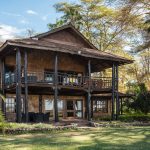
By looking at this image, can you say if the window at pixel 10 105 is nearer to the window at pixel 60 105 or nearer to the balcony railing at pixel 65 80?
the balcony railing at pixel 65 80

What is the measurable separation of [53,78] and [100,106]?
1074 cm

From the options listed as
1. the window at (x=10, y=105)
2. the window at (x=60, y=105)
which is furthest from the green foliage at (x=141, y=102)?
the window at (x=10, y=105)

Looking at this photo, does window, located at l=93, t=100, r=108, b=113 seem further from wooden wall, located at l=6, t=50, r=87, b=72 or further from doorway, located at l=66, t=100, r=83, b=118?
wooden wall, located at l=6, t=50, r=87, b=72

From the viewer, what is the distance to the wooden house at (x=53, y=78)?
87.4 feet

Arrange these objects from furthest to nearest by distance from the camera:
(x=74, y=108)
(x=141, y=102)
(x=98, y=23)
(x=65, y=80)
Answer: (x=98, y=23), (x=74, y=108), (x=141, y=102), (x=65, y=80)

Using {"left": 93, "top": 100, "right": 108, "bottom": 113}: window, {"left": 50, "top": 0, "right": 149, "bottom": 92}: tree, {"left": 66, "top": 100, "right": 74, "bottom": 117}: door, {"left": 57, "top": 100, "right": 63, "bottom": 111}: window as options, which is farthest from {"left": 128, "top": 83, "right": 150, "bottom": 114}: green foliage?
{"left": 50, "top": 0, "right": 149, "bottom": 92}: tree

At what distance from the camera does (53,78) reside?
28297 millimetres

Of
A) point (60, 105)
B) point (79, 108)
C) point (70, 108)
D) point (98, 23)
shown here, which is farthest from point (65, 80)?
point (98, 23)

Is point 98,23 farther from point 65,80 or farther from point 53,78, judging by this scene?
point 53,78

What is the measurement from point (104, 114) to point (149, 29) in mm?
9991

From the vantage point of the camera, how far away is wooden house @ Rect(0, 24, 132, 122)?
26.6m

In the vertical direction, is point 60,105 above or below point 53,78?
below

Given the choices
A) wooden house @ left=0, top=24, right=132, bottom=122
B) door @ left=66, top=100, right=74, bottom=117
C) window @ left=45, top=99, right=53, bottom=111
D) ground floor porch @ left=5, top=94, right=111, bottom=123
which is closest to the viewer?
wooden house @ left=0, top=24, right=132, bottom=122

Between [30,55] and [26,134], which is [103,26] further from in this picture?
[26,134]
